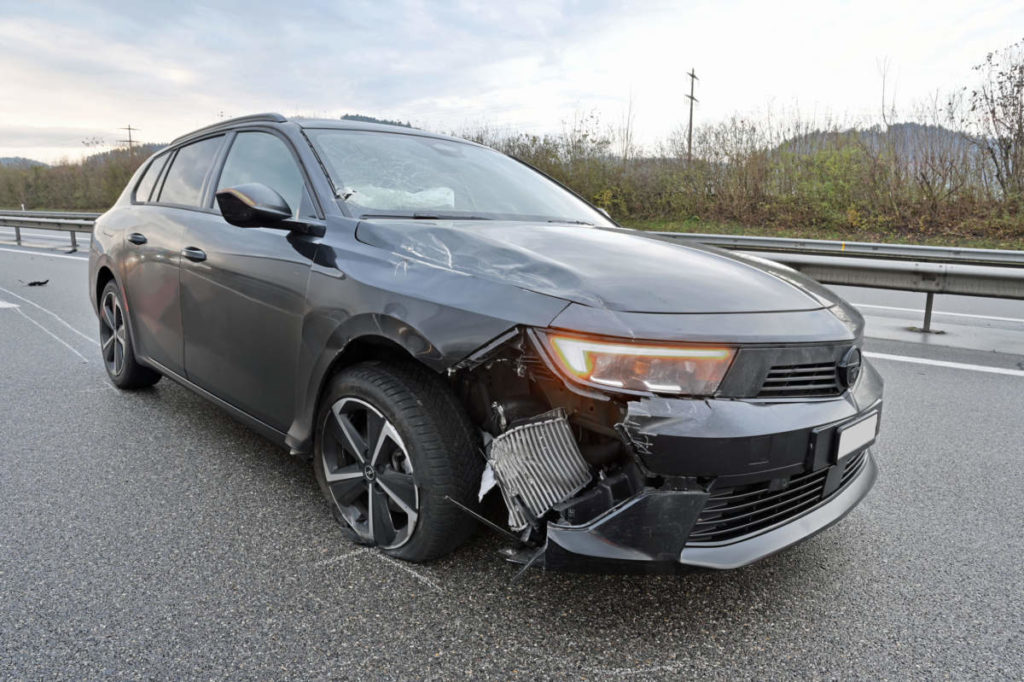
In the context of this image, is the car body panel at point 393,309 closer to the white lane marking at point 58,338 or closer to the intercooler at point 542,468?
the intercooler at point 542,468

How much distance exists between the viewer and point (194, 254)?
3201 mm

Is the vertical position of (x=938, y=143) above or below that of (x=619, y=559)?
above

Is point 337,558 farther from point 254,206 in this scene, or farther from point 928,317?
point 928,317

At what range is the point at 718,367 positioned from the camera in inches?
73.4

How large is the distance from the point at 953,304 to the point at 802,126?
11.3m

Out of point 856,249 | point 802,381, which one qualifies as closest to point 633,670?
point 802,381

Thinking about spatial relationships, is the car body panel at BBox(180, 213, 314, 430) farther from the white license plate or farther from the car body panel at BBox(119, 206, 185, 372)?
the white license plate

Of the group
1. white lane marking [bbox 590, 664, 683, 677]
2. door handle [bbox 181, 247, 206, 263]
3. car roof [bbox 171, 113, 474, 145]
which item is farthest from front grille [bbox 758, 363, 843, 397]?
door handle [bbox 181, 247, 206, 263]

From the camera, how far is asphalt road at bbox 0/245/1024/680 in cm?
191

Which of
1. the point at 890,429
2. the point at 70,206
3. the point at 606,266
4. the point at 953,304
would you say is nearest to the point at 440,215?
the point at 606,266

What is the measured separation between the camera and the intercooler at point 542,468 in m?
1.93

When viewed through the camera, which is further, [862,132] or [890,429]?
[862,132]

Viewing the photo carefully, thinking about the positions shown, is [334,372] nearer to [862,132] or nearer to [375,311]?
[375,311]

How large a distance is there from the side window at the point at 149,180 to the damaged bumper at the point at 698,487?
11.2 ft
